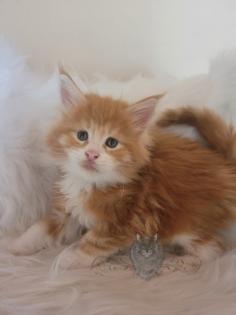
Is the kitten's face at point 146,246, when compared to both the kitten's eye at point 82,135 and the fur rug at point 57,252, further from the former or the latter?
the kitten's eye at point 82,135

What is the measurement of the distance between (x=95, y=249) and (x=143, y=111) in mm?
264

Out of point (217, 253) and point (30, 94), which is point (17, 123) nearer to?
point (30, 94)

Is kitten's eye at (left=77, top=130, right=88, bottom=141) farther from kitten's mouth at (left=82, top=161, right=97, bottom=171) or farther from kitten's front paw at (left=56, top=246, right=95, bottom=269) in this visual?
kitten's front paw at (left=56, top=246, right=95, bottom=269)

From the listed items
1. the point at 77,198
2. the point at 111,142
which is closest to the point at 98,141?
the point at 111,142

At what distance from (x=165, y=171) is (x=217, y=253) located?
18cm

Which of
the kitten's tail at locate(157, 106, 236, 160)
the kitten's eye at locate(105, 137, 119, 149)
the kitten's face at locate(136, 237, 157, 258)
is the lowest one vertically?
the kitten's face at locate(136, 237, 157, 258)

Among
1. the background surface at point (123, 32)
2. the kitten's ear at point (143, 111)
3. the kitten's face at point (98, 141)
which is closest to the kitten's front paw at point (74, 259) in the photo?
the kitten's face at point (98, 141)

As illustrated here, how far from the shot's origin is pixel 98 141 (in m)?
0.76

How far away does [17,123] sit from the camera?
933 millimetres

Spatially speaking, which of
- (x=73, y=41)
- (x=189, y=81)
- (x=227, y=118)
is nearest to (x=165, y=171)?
(x=227, y=118)

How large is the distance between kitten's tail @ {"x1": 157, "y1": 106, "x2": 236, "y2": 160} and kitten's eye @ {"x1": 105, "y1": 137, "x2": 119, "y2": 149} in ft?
0.65

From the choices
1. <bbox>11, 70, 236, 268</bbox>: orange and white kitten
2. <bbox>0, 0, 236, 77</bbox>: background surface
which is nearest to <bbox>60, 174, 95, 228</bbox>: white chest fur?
<bbox>11, 70, 236, 268</bbox>: orange and white kitten

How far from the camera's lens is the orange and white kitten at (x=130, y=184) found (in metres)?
0.78

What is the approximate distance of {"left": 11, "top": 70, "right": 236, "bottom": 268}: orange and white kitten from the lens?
0.78m
